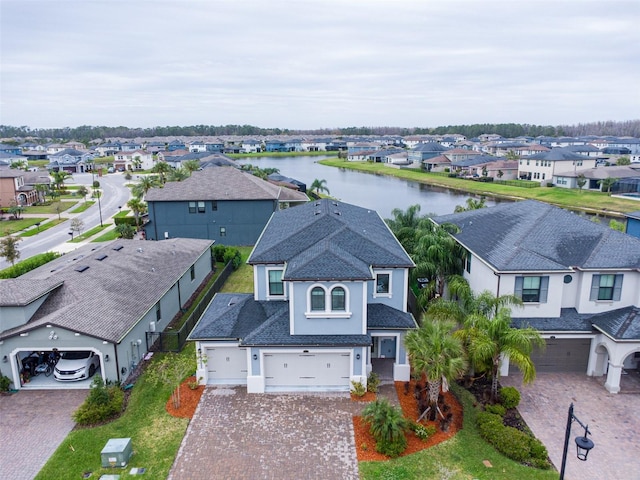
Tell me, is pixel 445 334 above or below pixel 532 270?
below

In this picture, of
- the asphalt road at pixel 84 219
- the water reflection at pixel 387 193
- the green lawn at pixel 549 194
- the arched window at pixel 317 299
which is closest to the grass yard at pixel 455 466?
the arched window at pixel 317 299

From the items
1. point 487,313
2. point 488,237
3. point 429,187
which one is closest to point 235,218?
point 488,237

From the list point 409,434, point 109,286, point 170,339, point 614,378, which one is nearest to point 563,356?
point 614,378

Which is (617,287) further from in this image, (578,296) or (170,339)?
(170,339)

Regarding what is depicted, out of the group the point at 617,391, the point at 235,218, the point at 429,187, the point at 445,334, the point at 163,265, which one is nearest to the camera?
the point at 445,334

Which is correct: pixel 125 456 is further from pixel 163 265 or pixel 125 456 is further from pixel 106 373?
pixel 163 265

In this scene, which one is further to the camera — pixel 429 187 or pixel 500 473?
pixel 429 187

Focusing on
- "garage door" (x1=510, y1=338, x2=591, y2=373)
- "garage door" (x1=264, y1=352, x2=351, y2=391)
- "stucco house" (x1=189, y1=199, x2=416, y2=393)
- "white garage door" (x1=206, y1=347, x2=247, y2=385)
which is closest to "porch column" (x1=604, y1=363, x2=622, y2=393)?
"garage door" (x1=510, y1=338, x2=591, y2=373)
